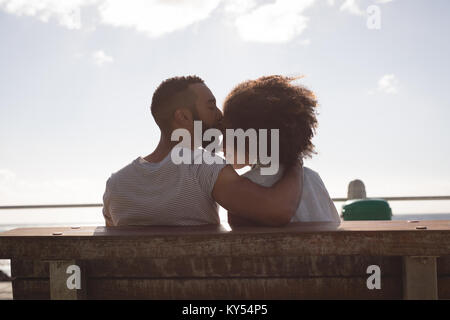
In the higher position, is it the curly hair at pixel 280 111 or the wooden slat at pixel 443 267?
the curly hair at pixel 280 111

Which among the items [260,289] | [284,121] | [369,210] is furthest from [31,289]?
[369,210]

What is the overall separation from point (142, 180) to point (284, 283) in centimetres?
69

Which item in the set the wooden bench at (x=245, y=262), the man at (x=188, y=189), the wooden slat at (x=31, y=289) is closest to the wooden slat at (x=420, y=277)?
the wooden bench at (x=245, y=262)

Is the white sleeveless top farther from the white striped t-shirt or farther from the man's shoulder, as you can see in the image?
the man's shoulder

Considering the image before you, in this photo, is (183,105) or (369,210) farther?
(369,210)

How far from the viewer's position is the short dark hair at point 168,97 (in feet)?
6.20

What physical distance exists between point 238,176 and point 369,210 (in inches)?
113

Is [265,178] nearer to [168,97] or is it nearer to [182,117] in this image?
[182,117]

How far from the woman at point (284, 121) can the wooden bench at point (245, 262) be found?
1.06 ft

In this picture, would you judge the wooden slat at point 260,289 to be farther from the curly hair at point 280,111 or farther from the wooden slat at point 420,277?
the curly hair at point 280,111

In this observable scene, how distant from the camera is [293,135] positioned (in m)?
1.52

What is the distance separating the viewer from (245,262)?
3.80 ft
